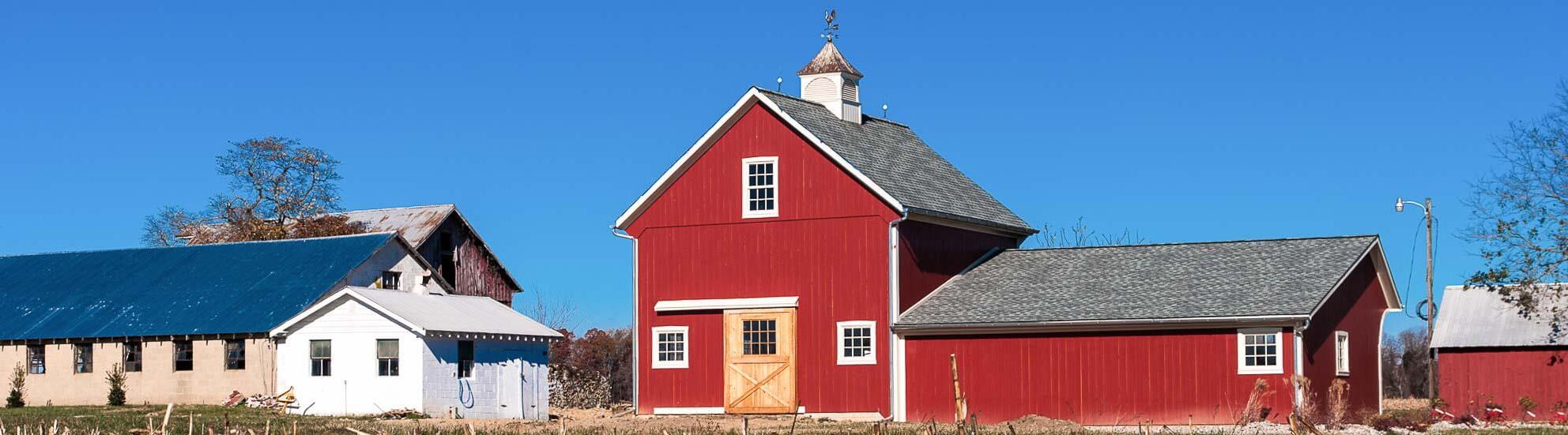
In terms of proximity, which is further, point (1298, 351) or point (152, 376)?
point (152, 376)

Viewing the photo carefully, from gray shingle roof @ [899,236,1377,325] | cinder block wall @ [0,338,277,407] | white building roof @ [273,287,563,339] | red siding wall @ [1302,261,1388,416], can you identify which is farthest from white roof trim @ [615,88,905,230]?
cinder block wall @ [0,338,277,407]

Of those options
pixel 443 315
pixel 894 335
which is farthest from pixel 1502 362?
pixel 443 315

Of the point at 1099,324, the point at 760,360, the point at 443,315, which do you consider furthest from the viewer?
the point at 443,315

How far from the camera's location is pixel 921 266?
3719cm

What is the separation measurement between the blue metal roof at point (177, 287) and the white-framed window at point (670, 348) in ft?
37.3

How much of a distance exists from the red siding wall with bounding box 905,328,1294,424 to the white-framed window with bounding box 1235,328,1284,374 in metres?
0.11

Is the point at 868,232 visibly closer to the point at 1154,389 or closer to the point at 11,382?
the point at 1154,389

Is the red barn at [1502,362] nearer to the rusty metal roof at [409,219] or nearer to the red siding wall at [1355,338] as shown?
the red siding wall at [1355,338]

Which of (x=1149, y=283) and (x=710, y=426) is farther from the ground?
(x=1149, y=283)

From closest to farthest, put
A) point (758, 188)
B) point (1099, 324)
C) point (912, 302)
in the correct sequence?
point (1099, 324) → point (912, 302) → point (758, 188)

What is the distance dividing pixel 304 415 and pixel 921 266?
48.2 feet

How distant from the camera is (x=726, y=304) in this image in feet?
123

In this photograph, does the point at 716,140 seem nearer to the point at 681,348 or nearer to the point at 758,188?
the point at 758,188

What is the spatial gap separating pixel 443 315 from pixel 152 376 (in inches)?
335
